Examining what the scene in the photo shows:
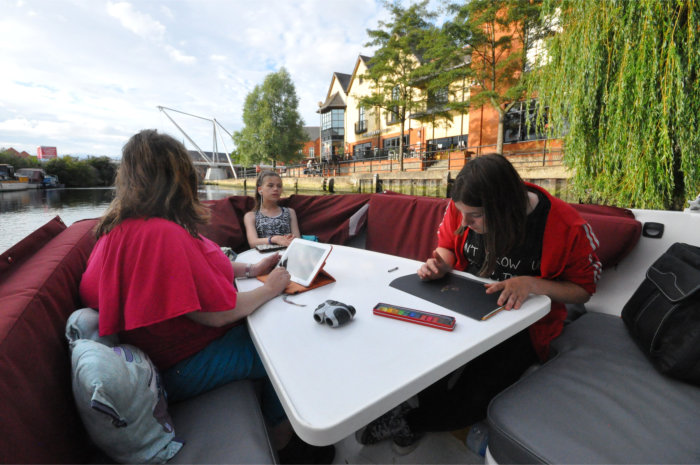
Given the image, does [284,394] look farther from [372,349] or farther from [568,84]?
[568,84]

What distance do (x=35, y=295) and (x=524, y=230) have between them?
1.64m

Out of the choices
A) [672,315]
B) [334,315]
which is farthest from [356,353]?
[672,315]

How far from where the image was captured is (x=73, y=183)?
82.1ft

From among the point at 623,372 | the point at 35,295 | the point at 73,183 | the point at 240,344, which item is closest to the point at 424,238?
the point at 623,372

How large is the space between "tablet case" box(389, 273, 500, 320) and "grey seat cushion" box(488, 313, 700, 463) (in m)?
0.30

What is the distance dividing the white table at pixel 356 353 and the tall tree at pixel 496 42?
37.6 feet

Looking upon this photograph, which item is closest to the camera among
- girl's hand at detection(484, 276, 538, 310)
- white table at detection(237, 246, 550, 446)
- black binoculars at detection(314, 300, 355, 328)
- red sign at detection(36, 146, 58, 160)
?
white table at detection(237, 246, 550, 446)

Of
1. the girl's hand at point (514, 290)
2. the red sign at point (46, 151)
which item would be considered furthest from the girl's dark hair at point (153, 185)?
the red sign at point (46, 151)

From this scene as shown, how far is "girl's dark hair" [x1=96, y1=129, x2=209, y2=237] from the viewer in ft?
3.19

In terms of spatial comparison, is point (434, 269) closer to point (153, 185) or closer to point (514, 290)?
point (514, 290)

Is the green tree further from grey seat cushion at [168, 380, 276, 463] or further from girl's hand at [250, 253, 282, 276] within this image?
grey seat cushion at [168, 380, 276, 463]

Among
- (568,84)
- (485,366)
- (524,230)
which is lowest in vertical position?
(485,366)

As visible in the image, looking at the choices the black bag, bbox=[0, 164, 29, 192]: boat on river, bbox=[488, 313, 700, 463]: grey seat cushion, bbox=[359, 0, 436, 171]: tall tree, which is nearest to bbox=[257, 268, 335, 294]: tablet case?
bbox=[488, 313, 700, 463]: grey seat cushion

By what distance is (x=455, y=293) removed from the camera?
1191 mm
